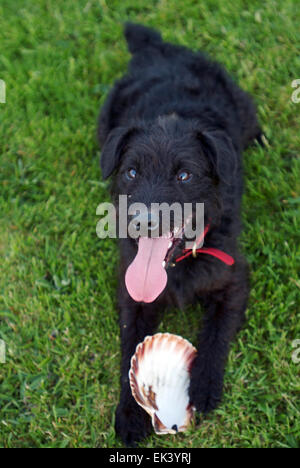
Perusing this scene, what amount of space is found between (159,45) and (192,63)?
0.44 m

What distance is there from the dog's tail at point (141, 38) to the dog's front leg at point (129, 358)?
2239mm

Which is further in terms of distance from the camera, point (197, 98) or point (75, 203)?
point (75, 203)

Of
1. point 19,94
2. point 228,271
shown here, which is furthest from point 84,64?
point 228,271

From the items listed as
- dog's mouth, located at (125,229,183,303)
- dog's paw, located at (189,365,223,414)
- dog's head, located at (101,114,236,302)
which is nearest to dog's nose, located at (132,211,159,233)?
dog's head, located at (101,114,236,302)

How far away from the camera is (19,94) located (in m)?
4.46

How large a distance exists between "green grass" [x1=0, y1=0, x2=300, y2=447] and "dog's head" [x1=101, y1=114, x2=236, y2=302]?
2.48 ft

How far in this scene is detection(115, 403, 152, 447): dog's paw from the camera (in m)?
2.81

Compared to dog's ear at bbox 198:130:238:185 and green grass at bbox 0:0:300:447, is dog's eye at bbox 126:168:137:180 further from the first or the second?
green grass at bbox 0:0:300:447

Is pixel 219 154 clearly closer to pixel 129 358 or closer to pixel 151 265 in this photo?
pixel 151 265

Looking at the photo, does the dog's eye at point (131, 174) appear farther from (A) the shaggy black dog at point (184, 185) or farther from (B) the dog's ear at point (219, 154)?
(B) the dog's ear at point (219, 154)

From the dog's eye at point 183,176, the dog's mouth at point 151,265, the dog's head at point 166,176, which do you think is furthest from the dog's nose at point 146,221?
the dog's eye at point 183,176

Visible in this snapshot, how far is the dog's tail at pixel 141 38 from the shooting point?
13.0ft

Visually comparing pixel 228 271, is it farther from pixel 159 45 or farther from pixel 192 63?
pixel 159 45

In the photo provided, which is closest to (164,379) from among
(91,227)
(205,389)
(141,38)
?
(205,389)
